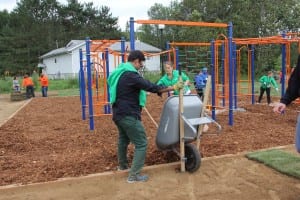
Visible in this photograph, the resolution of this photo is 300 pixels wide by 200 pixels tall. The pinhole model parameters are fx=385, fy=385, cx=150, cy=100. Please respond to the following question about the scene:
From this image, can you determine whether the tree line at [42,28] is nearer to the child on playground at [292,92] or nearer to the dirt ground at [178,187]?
the dirt ground at [178,187]

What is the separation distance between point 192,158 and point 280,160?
4.36 ft

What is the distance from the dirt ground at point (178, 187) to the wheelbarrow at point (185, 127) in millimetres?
229

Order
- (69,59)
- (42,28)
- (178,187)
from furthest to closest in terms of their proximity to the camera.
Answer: (42,28)
(69,59)
(178,187)

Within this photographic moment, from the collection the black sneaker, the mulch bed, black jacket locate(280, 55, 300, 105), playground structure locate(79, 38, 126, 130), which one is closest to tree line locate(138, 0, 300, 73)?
playground structure locate(79, 38, 126, 130)

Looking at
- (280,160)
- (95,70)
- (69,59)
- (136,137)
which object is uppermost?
(69,59)

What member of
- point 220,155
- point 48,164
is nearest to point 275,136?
point 220,155

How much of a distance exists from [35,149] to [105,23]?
170 ft

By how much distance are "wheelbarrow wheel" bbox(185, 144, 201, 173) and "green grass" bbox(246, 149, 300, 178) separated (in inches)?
41.1

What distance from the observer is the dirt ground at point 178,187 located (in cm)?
452

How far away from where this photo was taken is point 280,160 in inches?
221

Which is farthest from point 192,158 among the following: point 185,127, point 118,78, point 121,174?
point 118,78

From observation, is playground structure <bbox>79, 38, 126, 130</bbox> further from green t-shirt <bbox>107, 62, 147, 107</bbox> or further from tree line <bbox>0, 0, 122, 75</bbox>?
tree line <bbox>0, 0, 122, 75</bbox>

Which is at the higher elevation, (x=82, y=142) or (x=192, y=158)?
(x=192, y=158)

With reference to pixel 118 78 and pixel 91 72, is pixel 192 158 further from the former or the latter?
pixel 91 72
